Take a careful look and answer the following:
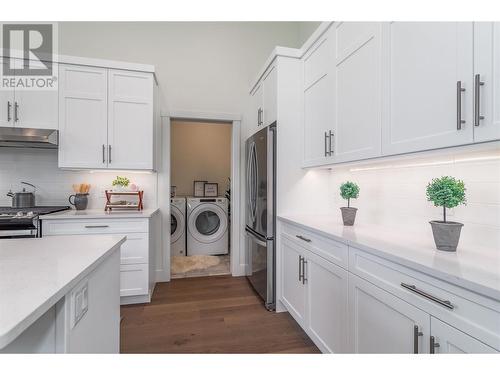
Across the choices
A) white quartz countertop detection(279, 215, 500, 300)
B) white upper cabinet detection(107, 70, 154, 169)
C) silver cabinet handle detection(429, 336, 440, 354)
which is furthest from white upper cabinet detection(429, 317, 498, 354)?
white upper cabinet detection(107, 70, 154, 169)

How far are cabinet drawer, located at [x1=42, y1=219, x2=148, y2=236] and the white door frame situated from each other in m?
0.71

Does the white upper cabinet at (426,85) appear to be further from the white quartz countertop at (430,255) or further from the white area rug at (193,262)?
the white area rug at (193,262)

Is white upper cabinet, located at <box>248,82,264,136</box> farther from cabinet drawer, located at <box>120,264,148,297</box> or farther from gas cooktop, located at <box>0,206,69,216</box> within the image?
gas cooktop, located at <box>0,206,69,216</box>

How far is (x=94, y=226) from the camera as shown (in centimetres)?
247

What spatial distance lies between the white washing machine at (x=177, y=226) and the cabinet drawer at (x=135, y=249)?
138 centimetres

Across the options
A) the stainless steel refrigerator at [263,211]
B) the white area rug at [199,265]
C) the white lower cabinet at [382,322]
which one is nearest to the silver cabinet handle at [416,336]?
the white lower cabinet at [382,322]

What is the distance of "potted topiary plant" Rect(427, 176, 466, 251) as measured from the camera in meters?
1.14

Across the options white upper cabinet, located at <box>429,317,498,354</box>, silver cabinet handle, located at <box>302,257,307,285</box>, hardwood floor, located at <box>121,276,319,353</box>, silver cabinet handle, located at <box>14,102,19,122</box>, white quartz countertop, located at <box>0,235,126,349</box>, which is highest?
silver cabinet handle, located at <box>14,102,19,122</box>

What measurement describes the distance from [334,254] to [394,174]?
745 mm

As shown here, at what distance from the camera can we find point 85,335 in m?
1.00

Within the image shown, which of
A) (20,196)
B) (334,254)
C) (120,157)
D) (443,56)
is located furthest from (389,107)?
(20,196)

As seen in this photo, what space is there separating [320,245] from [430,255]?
2.32 feet

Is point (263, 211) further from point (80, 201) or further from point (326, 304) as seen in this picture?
point (80, 201)
